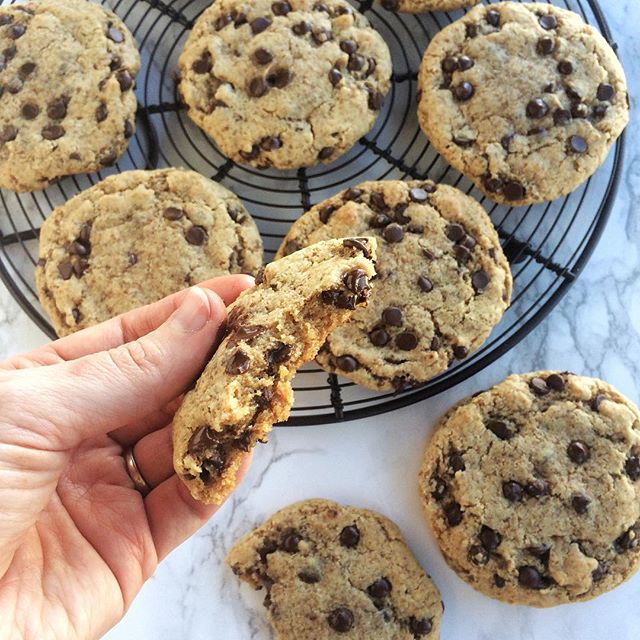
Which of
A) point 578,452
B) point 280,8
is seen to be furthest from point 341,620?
point 280,8

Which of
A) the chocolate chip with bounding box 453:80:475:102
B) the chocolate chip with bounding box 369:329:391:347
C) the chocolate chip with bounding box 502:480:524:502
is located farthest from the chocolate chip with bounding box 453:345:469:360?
the chocolate chip with bounding box 453:80:475:102

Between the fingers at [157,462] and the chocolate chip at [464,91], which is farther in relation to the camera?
the chocolate chip at [464,91]

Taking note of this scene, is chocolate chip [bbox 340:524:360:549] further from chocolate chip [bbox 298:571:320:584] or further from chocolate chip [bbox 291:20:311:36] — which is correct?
chocolate chip [bbox 291:20:311:36]

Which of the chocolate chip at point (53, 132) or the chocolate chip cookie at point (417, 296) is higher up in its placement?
the chocolate chip at point (53, 132)

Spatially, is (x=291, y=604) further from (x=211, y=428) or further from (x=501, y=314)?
(x=501, y=314)

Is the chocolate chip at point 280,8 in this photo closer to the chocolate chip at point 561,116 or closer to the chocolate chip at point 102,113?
the chocolate chip at point 102,113

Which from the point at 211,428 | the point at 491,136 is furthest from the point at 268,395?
the point at 491,136

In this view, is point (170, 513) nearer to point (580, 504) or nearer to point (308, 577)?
point (308, 577)

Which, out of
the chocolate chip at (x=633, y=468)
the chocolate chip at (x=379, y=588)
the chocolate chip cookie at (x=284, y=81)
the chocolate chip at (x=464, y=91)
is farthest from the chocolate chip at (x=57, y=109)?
the chocolate chip at (x=633, y=468)
